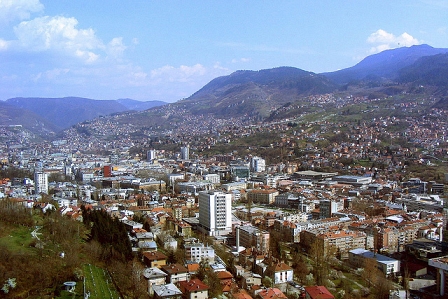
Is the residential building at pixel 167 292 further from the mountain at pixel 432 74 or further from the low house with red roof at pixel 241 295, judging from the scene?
the mountain at pixel 432 74

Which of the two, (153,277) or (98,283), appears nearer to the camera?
(98,283)

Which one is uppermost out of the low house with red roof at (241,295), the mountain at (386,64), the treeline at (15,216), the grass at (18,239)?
the mountain at (386,64)

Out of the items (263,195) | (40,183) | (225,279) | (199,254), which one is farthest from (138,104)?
(225,279)

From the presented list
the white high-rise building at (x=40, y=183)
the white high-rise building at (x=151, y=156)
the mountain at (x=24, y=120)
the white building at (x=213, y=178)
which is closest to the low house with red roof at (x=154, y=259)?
the white high-rise building at (x=40, y=183)

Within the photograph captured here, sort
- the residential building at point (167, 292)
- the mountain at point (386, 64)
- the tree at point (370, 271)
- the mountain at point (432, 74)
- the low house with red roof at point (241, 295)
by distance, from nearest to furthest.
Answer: the residential building at point (167, 292), the low house with red roof at point (241, 295), the tree at point (370, 271), the mountain at point (432, 74), the mountain at point (386, 64)

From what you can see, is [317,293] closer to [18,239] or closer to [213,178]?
[18,239]

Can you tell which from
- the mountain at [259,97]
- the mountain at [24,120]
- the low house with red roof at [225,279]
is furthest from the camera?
the mountain at [24,120]

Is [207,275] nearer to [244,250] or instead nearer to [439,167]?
[244,250]
